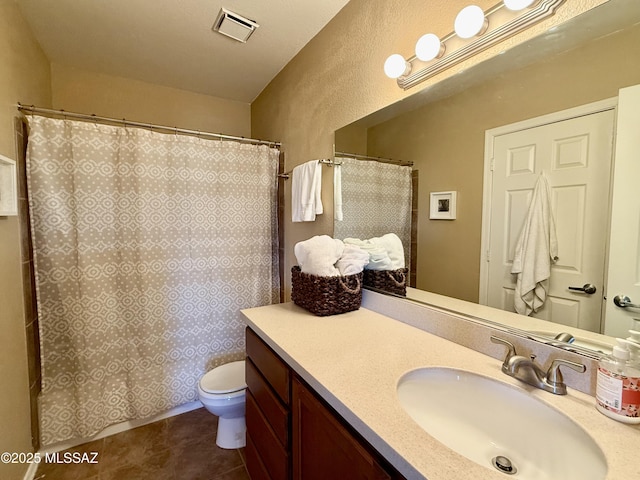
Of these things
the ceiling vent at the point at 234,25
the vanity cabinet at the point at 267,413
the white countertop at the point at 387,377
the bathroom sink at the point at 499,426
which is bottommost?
the vanity cabinet at the point at 267,413

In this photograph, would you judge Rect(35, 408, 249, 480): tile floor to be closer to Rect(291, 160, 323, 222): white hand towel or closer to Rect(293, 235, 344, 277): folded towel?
Rect(293, 235, 344, 277): folded towel

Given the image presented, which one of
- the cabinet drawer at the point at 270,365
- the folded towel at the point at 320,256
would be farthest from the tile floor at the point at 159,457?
the folded towel at the point at 320,256

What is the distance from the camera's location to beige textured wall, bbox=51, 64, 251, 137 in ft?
6.88

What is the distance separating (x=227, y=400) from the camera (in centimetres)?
151

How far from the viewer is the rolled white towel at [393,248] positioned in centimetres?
133

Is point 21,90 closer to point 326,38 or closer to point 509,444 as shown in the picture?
point 326,38

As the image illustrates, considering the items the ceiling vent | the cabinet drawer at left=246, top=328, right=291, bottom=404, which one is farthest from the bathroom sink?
the ceiling vent

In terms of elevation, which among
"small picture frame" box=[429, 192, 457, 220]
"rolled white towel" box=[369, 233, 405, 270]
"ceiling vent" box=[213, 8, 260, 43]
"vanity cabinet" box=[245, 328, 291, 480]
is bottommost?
"vanity cabinet" box=[245, 328, 291, 480]

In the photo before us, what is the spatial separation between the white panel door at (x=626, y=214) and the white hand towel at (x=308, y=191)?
4.07 feet

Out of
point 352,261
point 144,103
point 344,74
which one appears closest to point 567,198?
point 352,261

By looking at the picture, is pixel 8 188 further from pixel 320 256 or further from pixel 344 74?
pixel 344 74

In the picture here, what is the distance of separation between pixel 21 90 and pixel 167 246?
1.06 meters

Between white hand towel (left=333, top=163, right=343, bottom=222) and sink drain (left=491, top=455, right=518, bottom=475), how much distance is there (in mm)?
1147

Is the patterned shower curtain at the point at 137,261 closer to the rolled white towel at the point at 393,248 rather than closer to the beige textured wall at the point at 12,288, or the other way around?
the beige textured wall at the point at 12,288
